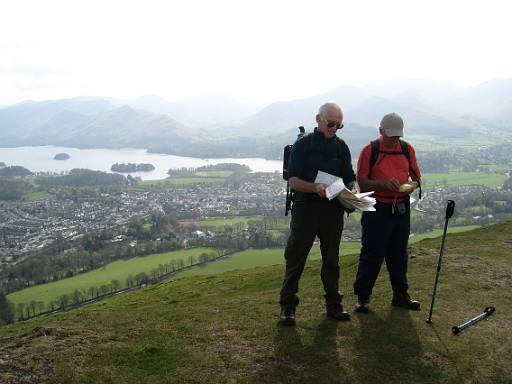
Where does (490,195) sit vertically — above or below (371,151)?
below

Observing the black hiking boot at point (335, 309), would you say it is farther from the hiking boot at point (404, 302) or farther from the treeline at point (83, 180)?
the treeline at point (83, 180)

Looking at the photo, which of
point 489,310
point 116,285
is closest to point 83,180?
point 116,285

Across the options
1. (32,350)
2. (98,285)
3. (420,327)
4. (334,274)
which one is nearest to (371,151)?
(334,274)

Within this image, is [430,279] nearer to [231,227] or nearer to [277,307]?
[277,307]

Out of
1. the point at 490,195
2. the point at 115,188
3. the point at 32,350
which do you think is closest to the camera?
the point at 32,350

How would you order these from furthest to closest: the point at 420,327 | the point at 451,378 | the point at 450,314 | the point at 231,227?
1. the point at 231,227
2. the point at 450,314
3. the point at 420,327
4. the point at 451,378

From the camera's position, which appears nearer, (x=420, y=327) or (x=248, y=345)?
(x=248, y=345)

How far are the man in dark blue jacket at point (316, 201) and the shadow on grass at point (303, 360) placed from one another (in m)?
0.55

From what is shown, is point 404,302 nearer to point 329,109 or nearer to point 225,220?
point 329,109

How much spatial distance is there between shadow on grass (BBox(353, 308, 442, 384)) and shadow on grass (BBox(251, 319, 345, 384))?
1.11 ft

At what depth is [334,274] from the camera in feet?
23.6

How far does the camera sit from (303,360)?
5.89 metres

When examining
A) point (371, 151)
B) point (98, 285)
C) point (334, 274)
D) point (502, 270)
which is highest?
point (371, 151)

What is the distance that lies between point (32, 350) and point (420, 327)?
5.89 metres
